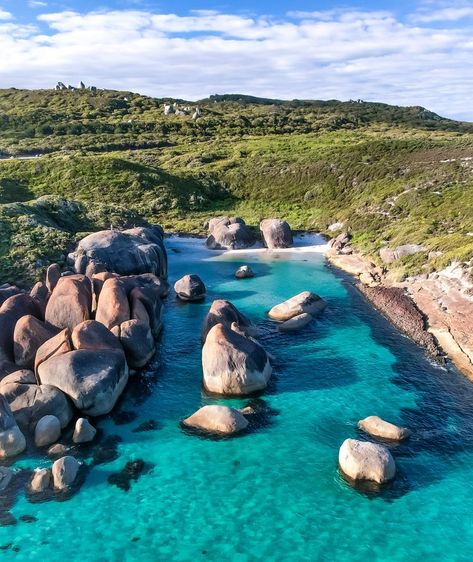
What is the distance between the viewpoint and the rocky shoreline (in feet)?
124

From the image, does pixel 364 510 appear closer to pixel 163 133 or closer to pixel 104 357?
pixel 104 357

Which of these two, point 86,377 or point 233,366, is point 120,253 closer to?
point 86,377

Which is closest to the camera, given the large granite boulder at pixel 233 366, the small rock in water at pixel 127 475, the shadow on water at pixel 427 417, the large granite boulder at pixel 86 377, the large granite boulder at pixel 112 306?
the small rock in water at pixel 127 475

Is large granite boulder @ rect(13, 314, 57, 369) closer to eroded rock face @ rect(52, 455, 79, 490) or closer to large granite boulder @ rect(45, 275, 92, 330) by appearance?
large granite boulder @ rect(45, 275, 92, 330)

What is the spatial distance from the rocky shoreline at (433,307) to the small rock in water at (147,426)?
68.2ft

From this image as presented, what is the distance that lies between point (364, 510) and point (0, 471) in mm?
17447

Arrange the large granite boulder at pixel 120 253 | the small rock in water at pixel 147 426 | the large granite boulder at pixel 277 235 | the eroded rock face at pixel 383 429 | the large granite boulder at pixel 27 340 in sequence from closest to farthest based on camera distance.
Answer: the eroded rock face at pixel 383 429 < the small rock in water at pixel 147 426 < the large granite boulder at pixel 27 340 < the large granite boulder at pixel 120 253 < the large granite boulder at pixel 277 235

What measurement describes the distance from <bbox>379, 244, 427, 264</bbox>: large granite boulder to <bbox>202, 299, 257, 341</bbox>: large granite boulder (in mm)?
23851

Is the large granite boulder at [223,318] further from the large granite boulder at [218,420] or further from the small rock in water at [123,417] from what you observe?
the large granite boulder at [218,420]

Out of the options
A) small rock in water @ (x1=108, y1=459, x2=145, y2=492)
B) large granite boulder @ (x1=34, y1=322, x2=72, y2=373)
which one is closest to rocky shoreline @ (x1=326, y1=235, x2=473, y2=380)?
small rock in water @ (x1=108, y1=459, x2=145, y2=492)

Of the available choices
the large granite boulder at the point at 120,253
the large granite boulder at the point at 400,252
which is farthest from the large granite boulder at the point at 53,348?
the large granite boulder at the point at 400,252

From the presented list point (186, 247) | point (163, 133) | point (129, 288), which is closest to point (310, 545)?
point (129, 288)

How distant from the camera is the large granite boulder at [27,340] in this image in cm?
3206

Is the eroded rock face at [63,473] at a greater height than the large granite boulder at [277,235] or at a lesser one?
lesser
